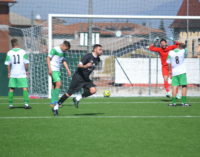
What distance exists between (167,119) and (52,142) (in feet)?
12.3

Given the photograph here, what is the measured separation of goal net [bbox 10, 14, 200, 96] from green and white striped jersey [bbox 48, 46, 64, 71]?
5131 mm

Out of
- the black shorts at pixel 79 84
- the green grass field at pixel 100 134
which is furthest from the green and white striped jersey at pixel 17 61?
the black shorts at pixel 79 84

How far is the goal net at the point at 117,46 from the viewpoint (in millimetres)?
18922

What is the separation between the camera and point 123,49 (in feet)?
86.1

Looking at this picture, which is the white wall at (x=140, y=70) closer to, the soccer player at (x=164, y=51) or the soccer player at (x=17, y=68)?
the soccer player at (x=164, y=51)

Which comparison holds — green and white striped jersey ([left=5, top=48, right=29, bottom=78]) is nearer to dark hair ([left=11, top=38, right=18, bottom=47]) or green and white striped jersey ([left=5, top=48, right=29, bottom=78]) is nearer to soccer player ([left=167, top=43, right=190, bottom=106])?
dark hair ([left=11, top=38, right=18, bottom=47])

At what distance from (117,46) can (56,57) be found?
15.0 m

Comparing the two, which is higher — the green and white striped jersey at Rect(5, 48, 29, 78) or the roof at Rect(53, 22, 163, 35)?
the roof at Rect(53, 22, 163, 35)

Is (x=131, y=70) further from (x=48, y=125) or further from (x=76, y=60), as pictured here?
(x=48, y=125)

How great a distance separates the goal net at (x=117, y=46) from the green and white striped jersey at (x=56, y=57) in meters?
5.13

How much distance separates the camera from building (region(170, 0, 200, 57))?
65.8 feet

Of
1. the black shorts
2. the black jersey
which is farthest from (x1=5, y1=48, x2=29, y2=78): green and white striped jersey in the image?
the black jersey

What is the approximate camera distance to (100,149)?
21.9 feet

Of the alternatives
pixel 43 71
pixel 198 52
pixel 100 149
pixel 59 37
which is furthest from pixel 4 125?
pixel 198 52
